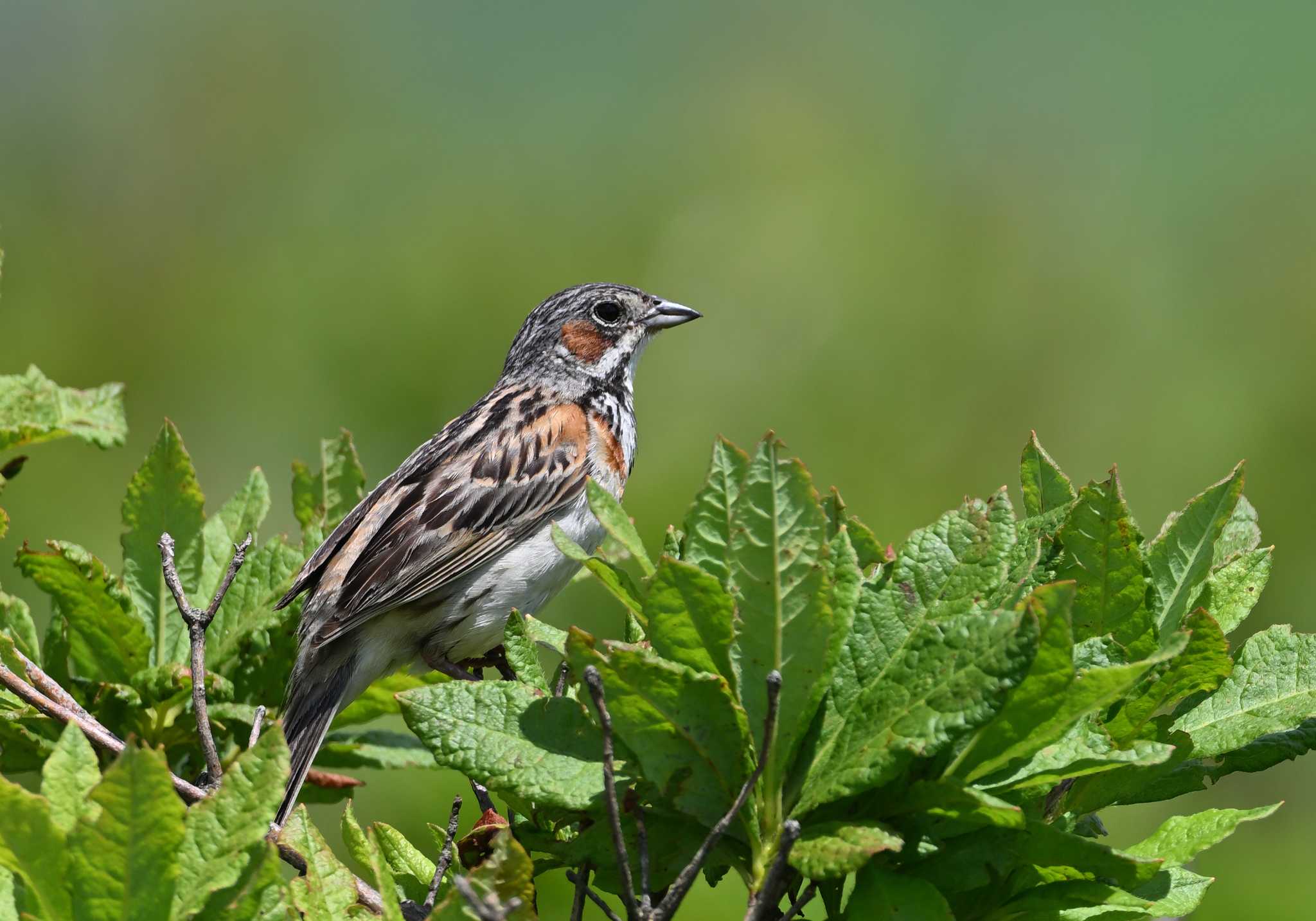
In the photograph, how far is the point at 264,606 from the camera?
8.91 ft

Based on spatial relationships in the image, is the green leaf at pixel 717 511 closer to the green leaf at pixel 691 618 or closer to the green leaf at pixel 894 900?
the green leaf at pixel 691 618

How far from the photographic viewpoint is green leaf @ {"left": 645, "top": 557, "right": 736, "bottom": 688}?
1.58 meters

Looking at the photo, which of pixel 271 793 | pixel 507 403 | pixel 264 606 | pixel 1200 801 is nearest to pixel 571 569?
pixel 507 403

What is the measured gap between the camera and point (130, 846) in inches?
55.9

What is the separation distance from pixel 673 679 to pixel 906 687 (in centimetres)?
27

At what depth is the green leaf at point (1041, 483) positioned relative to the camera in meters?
2.05

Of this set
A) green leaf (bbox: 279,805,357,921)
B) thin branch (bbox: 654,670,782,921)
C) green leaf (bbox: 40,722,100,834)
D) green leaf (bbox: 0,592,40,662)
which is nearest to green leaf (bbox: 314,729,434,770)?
green leaf (bbox: 0,592,40,662)

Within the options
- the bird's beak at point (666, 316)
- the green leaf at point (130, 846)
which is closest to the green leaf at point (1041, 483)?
the green leaf at point (130, 846)

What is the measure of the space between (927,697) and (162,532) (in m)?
1.84

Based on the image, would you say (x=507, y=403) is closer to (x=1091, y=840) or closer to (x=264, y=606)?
(x=264, y=606)

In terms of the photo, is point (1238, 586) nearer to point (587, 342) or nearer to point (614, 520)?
point (614, 520)

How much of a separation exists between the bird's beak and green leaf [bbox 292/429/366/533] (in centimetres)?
224

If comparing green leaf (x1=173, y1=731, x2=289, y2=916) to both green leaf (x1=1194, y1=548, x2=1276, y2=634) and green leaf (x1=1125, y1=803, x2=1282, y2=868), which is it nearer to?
green leaf (x1=1125, y1=803, x2=1282, y2=868)

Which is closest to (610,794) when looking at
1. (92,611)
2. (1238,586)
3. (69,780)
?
(69,780)
